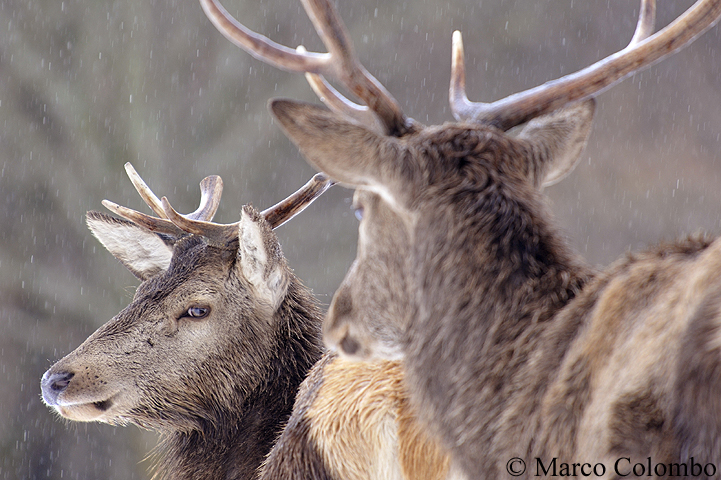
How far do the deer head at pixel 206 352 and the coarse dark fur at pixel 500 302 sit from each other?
25.8 inches

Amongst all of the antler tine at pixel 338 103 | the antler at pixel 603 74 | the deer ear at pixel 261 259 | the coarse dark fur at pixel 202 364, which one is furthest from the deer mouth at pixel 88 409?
the antler at pixel 603 74

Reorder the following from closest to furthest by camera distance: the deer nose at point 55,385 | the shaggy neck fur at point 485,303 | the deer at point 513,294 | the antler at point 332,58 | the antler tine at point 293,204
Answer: the deer at point 513,294
the shaggy neck fur at point 485,303
the antler at point 332,58
the deer nose at point 55,385
the antler tine at point 293,204

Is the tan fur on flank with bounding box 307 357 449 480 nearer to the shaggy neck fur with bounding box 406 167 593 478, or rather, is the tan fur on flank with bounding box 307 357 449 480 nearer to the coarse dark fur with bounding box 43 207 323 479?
the shaggy neck fur with bounding box 406 167 593 478

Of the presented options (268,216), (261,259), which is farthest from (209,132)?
(261,259)

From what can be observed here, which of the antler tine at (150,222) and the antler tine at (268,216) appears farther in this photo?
the antler tine at (150,222)

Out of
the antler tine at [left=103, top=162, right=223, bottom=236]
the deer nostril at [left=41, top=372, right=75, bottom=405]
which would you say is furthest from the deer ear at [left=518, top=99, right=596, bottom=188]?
the deer nostril at [left=41, top=372, right=75, bottom=405]

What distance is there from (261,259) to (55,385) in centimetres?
58

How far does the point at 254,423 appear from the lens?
6.03 feet

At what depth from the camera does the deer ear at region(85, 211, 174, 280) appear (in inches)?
83.7

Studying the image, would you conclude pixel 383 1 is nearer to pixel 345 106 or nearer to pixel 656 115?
pixel 656 115

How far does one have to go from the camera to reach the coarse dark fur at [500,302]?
2.68 feet

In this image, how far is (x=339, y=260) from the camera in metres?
4.36

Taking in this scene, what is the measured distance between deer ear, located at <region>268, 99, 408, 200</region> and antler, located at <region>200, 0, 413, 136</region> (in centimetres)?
14

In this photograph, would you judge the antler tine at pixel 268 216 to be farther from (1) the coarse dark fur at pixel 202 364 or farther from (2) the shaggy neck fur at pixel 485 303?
(2) the shaggy neck fur at pixel 485 303
